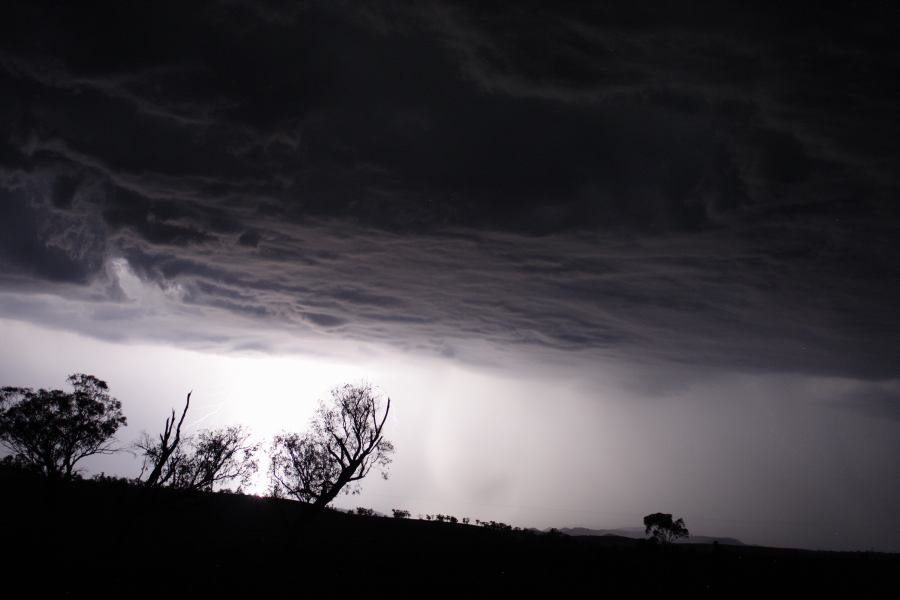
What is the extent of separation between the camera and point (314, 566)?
1955 inches

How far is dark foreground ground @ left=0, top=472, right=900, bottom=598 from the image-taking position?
131 feet

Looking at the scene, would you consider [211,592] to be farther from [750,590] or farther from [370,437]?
[750,590]

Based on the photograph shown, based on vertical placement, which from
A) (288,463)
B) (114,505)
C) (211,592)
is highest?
(288,463)

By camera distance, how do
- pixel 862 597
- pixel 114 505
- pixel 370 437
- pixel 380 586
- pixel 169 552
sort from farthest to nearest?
pixel 114 505 → pixel 370 437 → pixel 169 552 → pixel 380 586 → pixel 862 597

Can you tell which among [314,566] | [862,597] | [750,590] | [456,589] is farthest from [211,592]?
[862,597]

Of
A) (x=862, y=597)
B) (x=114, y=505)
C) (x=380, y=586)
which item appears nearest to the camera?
(x=862, y=597)

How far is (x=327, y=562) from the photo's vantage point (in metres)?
50.9

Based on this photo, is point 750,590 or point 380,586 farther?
point 380,586

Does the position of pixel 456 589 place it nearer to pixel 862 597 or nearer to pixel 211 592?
pixel 211 592

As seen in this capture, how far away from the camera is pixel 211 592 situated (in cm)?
4038

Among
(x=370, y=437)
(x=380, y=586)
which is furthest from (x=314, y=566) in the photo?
(x=370, y=437)

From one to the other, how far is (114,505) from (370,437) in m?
34.8

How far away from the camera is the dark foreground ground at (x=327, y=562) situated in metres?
40.0

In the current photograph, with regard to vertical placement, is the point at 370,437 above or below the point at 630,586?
above
